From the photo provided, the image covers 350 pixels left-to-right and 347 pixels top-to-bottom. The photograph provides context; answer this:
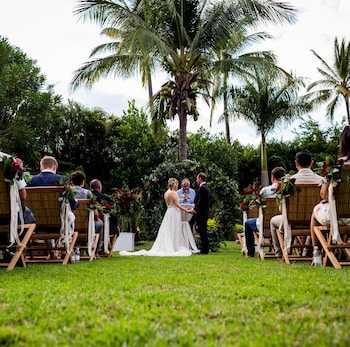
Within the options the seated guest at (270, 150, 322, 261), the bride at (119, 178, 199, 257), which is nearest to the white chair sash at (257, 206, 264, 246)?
the seated guest at (270, 150, 322, 261)

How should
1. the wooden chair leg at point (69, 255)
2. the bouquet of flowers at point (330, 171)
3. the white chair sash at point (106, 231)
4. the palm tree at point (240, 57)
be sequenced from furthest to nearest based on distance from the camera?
the palm tree at point (240, 57) → the white chair sash at point (106, 231) → the wooden chair leg at point (69, 255) → the bouquet of flowers at point (330, 171)

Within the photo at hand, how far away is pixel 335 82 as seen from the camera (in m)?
35.8

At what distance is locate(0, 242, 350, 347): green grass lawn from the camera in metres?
2.16

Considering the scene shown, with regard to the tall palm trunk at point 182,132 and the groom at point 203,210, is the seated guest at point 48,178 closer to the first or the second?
the groom at point 203,210

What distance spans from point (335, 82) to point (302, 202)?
3102cm

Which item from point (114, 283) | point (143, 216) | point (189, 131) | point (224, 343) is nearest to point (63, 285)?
point (114, 283)

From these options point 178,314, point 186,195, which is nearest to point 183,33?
point 186,195

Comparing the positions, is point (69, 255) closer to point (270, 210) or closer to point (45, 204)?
point (45, 204)

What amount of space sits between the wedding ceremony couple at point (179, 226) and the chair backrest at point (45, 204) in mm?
5276

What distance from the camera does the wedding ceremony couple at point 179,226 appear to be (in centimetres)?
1277

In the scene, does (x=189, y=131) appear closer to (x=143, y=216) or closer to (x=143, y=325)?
(x=143, y=216)

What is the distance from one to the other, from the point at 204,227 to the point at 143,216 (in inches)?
133

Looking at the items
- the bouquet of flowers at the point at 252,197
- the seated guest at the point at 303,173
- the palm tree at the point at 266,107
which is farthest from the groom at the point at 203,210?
the palm tree at the point at 266,107

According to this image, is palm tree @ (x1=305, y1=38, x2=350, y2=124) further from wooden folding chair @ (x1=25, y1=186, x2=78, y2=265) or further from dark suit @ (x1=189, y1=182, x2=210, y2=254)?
wooden folding chair @ (x1=25, y1=186, x2=78, y2=265)
